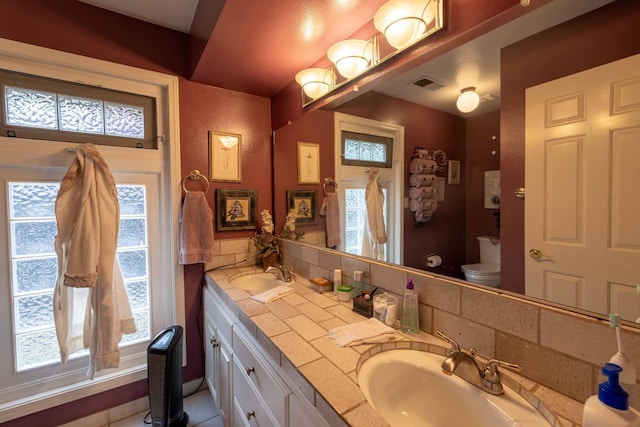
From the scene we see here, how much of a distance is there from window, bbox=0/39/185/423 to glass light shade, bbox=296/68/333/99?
0.91m

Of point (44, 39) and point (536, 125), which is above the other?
point (44, 39)

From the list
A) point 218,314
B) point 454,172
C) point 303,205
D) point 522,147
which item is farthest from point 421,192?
point 218,314

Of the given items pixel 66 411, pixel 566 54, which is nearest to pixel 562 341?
pixel 566 54

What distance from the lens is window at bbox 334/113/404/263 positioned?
1197mm

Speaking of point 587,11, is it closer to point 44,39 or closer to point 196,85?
point 196,85

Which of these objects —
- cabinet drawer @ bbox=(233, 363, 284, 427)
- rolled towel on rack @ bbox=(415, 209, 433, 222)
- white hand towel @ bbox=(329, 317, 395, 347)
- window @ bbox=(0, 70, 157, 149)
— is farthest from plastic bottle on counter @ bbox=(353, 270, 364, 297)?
window @ bbox=(0, 70, 157, 149)

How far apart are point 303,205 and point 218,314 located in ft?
2.77

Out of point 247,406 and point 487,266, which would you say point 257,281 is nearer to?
point 247,406

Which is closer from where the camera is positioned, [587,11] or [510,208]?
[587,11]

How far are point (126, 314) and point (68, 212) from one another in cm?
66

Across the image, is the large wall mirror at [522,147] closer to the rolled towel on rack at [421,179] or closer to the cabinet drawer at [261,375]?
the rolled towel on rack at [421,179]

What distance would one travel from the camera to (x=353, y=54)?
1.22 m

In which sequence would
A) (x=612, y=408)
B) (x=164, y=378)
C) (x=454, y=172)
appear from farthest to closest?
(x=164, y=378), (x=454, y=172), (x=612, y=408)

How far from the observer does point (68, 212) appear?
1.43m
